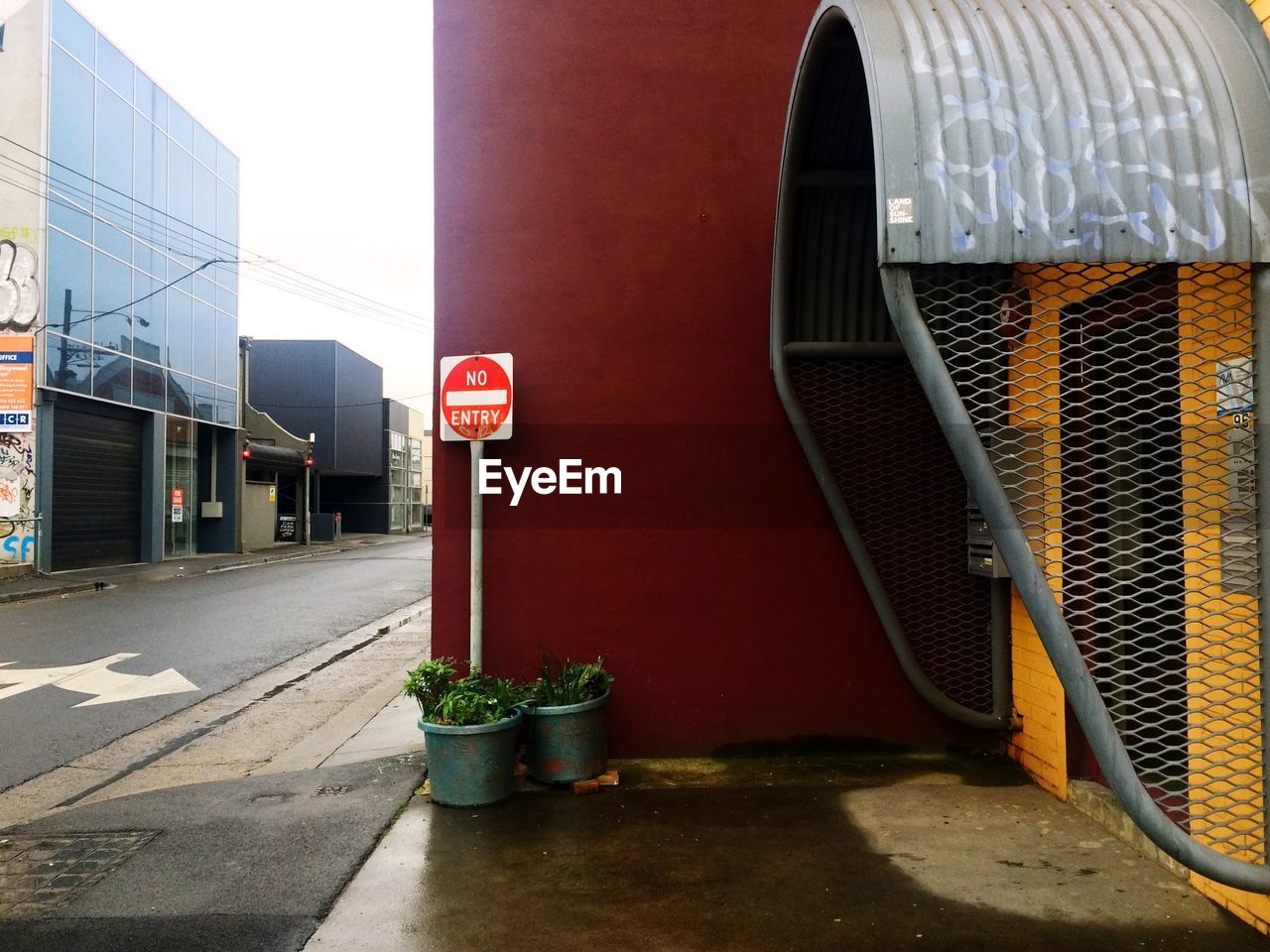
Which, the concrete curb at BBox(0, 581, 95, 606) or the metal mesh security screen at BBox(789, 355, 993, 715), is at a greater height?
the metal mesh security screen at BBox(789, 355, 993, 715)

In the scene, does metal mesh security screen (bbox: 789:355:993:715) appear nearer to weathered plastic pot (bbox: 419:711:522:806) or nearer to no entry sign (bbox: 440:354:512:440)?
no entry sign (bbox: 440:354:512:440)

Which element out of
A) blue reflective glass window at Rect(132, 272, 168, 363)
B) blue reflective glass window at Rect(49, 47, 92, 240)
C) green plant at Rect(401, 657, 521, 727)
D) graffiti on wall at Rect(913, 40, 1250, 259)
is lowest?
green plant at Rect(401, 657, 521, 727)

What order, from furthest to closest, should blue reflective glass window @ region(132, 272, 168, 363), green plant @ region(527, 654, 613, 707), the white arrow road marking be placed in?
blue reflective glass window @ region(132, 272, 168, 363) → the white arrow road marking → green plant @ region(527, 654, 613, 707)

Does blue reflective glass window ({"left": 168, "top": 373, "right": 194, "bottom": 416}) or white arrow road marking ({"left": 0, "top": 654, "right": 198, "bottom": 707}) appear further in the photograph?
blue reflective glass window ({"left": 168, "top": 373, "right": 194, "bottom": 416})

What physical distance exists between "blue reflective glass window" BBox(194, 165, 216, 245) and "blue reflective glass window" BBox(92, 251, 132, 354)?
4.61 meters

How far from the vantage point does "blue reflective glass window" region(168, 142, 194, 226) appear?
84.5 ft

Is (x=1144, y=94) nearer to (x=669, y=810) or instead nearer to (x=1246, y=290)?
(x=1246, y=290)

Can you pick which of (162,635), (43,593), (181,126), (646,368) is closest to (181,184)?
(181,126)

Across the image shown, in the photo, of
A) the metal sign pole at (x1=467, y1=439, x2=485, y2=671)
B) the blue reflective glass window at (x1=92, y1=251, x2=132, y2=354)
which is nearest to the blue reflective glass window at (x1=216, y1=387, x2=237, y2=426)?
the blue reflective glass window at (x1=92, y1=251, x2=132, y2=354)

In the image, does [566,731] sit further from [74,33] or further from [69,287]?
[74,33]

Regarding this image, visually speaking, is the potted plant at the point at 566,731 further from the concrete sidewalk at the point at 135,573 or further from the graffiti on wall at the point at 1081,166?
the concrete sidewalk at the point at 135,573

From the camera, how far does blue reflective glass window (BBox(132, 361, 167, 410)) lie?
24109 mm

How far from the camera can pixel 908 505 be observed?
618 cm

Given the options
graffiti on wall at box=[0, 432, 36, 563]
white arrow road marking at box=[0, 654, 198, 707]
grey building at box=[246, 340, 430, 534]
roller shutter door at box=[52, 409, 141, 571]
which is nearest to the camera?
white arrow road marking at box=[0, 654, 198, 707]
